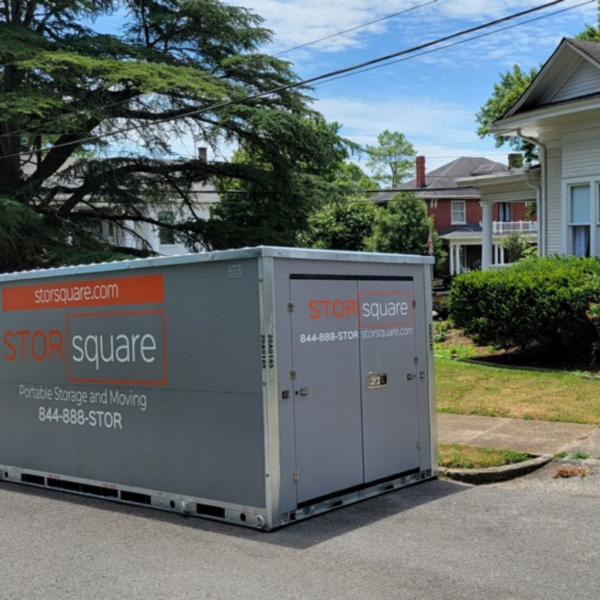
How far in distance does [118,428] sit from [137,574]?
2453 mm

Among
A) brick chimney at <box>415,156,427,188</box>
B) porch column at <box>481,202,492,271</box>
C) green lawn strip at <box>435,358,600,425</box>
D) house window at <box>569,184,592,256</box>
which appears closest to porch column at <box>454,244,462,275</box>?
brick chimney at <box>415,156,427,188</box>

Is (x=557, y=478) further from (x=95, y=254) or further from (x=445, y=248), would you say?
(x=445, y=248)

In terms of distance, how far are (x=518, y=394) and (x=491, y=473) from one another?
4.21m

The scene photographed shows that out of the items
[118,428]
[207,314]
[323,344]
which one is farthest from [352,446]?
[118,428]

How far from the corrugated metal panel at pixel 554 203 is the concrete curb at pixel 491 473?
12.4 meters

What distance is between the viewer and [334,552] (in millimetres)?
5922

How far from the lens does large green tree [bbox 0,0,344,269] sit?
21.7m

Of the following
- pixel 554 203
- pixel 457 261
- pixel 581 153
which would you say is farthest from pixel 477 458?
pixel 457 261

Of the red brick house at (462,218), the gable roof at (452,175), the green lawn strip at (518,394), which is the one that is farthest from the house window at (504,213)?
the green lawn strip at (518,394)

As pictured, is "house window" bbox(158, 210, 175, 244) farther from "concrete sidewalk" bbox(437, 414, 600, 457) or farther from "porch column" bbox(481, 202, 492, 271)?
"concrete sidewalk" bbox(437, 414, 600, 457)

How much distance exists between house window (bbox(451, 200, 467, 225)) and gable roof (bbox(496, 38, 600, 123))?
Answer: 4155 cm

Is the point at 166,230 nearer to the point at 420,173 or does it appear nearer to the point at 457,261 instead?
the point at 457,261

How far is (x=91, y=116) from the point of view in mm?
21859

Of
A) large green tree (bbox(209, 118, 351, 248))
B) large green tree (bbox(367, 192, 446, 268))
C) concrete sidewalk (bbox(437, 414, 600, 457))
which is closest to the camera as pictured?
concrete sidewalk (bbox(437, 414, 600, 457))
